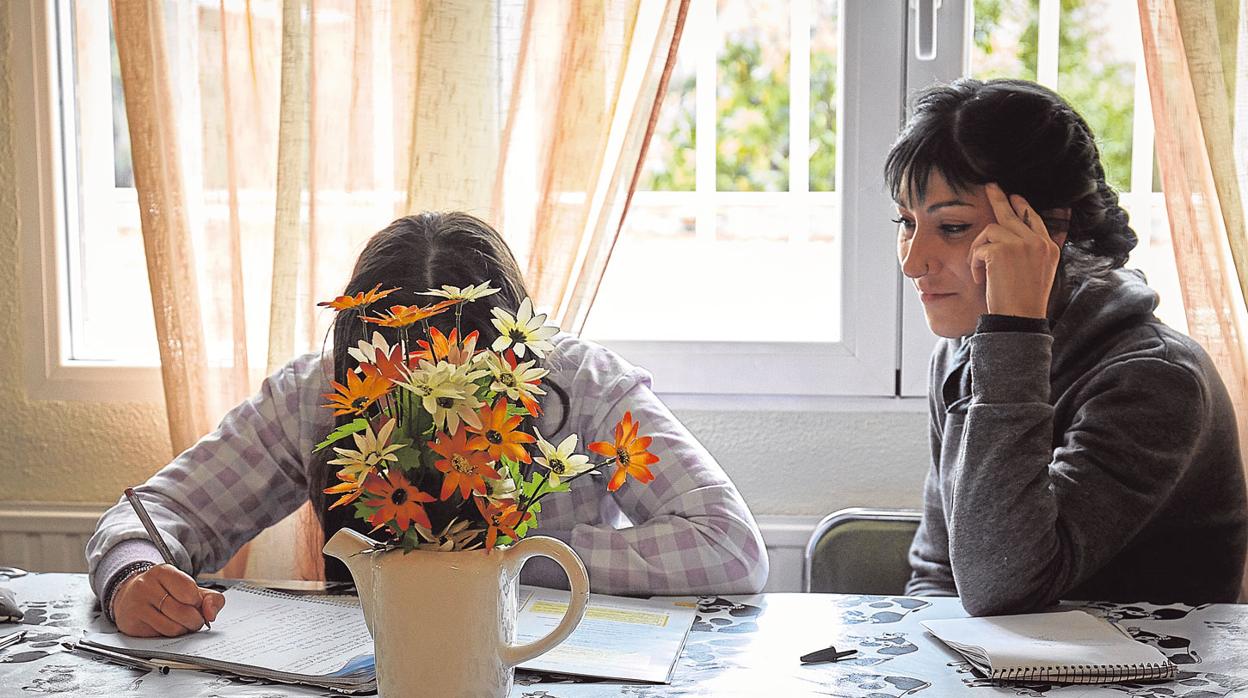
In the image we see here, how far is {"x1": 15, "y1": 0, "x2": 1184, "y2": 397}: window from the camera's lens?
2.12 m

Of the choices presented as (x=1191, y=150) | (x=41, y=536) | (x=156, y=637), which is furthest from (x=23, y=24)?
(x=1191, y=150)

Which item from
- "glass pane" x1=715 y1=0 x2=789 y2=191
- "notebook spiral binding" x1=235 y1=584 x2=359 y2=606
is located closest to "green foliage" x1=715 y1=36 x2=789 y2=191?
A: "glass pane" x1=715 y1=0 x2=789 y2=191

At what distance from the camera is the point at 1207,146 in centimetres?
191

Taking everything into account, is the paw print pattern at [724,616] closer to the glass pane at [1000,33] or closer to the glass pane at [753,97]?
the glass pane at [753,97]

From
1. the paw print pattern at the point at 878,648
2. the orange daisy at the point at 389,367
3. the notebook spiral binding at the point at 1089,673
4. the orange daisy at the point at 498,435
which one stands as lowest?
the paw print pattern at the point at 878,648

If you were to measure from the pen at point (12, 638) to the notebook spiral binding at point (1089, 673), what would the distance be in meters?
0.92

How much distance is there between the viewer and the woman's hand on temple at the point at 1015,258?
1.44 metres

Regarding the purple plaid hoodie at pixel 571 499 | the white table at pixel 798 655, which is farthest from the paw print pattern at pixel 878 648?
the purple plaid hoodie at pixel 571 499

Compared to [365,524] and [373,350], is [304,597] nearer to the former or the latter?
[365,524]

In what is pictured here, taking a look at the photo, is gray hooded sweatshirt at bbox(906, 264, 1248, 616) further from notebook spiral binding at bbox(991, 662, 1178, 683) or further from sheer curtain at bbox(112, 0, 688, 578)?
sheer curtain at bbox(112, 0, 688, 578)

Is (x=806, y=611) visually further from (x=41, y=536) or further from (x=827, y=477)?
(x=41, y=536)

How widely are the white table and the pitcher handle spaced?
96 millimetres

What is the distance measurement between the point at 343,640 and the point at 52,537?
4.32 feet

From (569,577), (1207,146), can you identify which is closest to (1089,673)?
(569,577)
